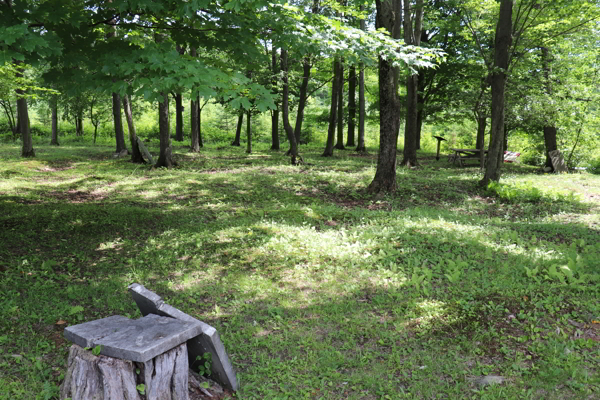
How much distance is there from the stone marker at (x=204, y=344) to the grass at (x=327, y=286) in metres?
0.19

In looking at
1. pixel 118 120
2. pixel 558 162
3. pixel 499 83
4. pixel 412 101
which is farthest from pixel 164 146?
pixel 558 162

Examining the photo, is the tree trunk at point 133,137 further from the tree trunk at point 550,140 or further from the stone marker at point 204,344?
the tree trunk at point 550,140

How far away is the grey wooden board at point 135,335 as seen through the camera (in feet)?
8.86

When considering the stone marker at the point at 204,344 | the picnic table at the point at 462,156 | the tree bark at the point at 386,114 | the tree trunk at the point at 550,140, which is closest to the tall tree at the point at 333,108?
the picnic table at the point at 462,156

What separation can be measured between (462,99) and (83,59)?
13.7 metres

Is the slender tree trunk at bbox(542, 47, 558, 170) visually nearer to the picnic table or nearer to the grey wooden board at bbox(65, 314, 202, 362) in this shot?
the picnic table

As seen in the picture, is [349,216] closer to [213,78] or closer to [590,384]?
[213,78]

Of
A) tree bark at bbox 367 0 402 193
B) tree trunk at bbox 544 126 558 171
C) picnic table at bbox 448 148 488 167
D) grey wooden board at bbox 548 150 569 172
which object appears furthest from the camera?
picnic table at bbox 448 148 488 167

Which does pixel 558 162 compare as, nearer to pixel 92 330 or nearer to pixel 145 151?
pixel 145 151

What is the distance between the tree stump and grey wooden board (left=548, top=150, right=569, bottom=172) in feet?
59.7

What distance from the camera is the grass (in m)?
3.49

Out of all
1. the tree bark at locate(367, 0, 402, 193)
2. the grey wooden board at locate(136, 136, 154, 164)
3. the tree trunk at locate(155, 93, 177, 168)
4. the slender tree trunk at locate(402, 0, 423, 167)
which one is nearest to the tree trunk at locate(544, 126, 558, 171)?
the slender tree trunk at locate(402, 0, 423, 167)

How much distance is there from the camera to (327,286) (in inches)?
202

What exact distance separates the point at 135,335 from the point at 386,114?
26.7 ft
